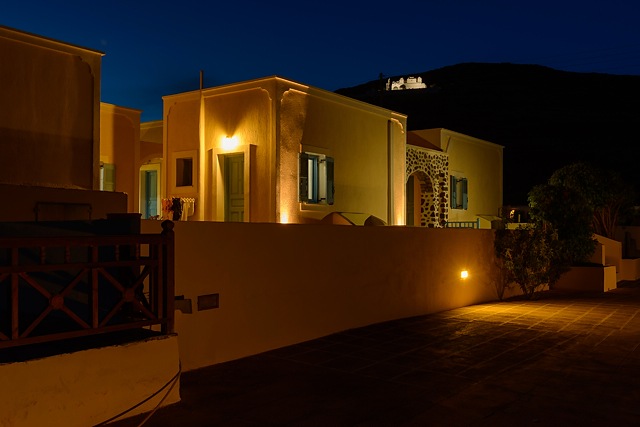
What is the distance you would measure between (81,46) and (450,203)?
41.9 ft

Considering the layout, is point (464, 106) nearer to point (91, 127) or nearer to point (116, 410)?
point (91, 127)

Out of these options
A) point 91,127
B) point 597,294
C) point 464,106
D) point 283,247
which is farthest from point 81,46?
point 464,106

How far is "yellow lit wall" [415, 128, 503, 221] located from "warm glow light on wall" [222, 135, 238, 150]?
28.1 feet

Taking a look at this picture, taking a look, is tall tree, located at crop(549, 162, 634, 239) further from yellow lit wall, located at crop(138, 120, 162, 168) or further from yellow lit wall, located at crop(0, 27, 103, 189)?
yellow lit wall, located at crop(0, 27, 103, 189)

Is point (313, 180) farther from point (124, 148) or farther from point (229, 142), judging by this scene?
point (124, 148)

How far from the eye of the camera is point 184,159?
13523 millimetres

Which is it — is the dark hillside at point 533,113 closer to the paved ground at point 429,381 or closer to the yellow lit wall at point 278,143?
the yellow lit wall at point 278,143

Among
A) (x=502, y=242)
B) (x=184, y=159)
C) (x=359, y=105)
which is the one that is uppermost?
(x=359, y=105)

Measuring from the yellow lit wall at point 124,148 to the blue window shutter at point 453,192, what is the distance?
10246mm

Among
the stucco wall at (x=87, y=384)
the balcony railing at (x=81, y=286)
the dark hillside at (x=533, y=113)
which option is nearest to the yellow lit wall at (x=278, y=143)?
the balcony railing at (x=81, y=286)

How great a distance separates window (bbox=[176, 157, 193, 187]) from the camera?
13.4m

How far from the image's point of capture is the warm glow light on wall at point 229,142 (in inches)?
492

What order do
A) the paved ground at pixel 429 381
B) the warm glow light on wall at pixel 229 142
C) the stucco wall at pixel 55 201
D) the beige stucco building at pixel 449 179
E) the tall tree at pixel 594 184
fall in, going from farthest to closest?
the tall tree at pixel 594 184, the beige stucco building at pixel 449 179, the warm glow light on wall at pixel 229 142, the stucco wall at pixel 55 201, the paved ground at pixel 429 381

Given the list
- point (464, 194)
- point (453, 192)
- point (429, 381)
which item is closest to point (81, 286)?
point (429, 381)
